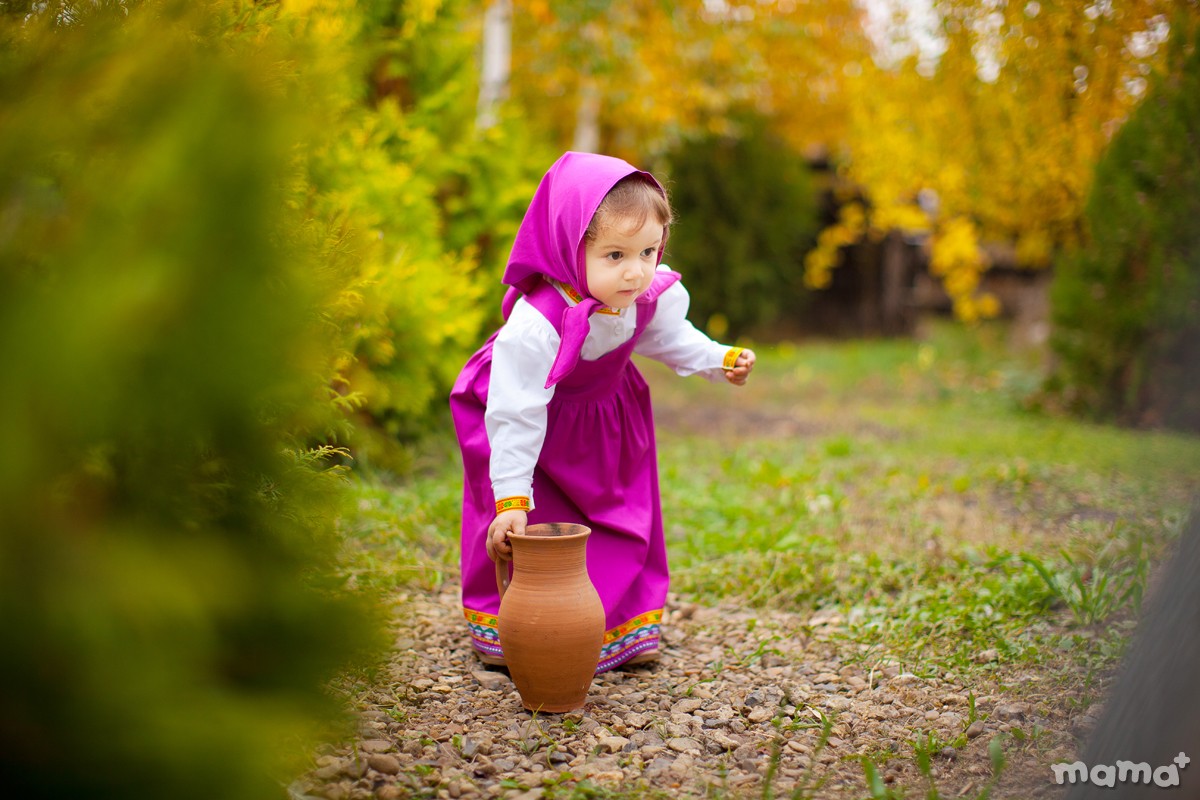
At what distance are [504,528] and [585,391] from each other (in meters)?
0.50

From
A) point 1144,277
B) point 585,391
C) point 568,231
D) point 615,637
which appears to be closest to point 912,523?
point 615,637

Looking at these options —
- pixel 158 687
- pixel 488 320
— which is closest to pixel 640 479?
pixel 158 687

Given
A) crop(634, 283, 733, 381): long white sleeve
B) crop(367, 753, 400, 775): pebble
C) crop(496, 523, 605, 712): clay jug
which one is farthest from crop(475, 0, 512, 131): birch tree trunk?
crop(367, 753, 400, 775): pebble

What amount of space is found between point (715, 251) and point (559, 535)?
31.2ft

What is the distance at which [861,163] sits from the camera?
9.12 meters

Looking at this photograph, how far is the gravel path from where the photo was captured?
196 centimetres

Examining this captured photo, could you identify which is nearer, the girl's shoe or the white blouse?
the white blouse

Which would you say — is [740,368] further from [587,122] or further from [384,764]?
[587,122]

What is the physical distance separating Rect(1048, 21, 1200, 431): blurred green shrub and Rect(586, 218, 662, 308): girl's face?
15.7 ft

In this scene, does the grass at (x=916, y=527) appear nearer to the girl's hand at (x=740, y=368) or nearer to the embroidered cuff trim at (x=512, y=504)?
the embroidered cuff trim at (x=512, y=504)

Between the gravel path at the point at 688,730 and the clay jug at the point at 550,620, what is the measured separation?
0.11 meters

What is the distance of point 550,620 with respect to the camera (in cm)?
219

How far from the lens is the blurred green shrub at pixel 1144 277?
566cm

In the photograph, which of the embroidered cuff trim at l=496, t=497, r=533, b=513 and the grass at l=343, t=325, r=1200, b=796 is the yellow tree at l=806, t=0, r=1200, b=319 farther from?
the embroidered cuff trim at l=496, t=497, r=533, b=513
